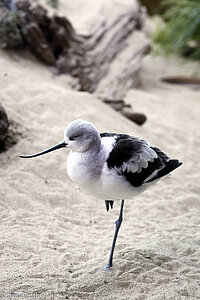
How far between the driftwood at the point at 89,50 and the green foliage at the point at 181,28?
1.13m

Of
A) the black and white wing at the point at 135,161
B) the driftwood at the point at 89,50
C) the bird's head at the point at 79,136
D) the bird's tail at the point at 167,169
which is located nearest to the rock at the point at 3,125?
the black and white wing at the point at 135,161

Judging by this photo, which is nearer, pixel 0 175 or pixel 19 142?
pixel 0 175

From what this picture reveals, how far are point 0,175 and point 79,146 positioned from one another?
1601mm

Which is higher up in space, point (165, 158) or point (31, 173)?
point (165, 158)

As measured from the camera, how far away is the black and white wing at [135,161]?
269 cm

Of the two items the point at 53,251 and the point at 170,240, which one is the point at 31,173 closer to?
the point at 53,251

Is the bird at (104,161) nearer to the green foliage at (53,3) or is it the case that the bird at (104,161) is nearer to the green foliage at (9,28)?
the green foliage at (9,28)

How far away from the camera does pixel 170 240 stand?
11.6 feet

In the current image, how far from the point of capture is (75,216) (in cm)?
386

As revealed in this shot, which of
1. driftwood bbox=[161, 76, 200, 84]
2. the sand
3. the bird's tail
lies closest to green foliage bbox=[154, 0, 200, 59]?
driftwood bbox=[161, 76, 200, 84]

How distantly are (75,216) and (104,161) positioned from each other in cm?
133

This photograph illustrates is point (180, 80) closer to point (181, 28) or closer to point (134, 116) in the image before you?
point (181, 28)

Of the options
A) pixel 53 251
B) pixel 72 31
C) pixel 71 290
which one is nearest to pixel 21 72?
pixel 72 31

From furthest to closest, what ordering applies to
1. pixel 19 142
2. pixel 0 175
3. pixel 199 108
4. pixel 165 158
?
1. pixel 199 108
2. pixel 19 142
3. pixel 0 175
4. pixel 165 158
